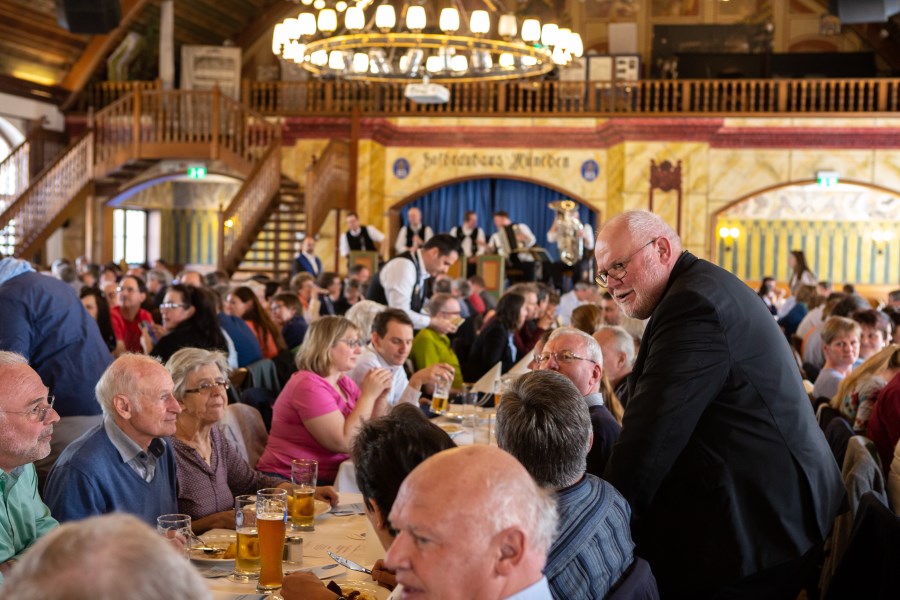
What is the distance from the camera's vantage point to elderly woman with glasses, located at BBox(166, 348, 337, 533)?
9.96ft

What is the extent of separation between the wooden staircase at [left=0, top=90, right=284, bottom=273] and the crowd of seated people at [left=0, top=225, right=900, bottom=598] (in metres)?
8.52

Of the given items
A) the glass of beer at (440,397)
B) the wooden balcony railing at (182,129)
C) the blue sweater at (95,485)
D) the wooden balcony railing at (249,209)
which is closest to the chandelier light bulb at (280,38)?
the wooden balcony railing at (249,209)

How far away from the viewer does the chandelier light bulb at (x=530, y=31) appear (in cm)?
883

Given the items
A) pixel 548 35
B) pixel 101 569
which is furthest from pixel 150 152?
pixel 101 569

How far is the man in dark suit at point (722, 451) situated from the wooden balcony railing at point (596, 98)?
13.8 metres

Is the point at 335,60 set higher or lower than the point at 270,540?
higher

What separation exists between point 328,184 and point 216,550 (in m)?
13.2

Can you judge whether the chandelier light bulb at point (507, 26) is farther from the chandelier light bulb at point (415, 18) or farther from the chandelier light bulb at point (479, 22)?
the chandelier light bulb at point (415, 18)

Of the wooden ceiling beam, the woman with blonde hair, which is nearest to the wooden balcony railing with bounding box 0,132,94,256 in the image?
the wooden ceiling beam

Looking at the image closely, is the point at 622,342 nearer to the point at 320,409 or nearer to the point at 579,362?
the point at 579,362

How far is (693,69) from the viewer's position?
676 inches

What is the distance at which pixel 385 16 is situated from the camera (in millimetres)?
8492

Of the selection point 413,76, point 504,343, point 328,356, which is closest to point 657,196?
point 413,76

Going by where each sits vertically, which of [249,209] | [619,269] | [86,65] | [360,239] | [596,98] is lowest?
[619,269]
